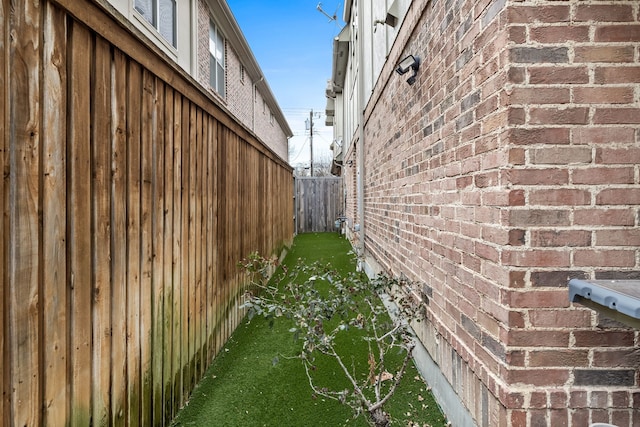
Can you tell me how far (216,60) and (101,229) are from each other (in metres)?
8.47

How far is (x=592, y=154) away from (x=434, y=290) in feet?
4.33

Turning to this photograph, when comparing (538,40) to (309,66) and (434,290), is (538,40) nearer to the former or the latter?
(434,290)

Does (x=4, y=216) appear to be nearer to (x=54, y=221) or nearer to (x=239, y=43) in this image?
(x=54, y=221)

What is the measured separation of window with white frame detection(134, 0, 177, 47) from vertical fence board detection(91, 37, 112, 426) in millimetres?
5053

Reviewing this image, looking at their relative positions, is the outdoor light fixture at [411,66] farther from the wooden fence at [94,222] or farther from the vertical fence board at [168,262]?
the vertical fence board at [168,262]

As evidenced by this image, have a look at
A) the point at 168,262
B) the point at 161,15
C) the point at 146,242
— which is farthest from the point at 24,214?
the point at 161,15

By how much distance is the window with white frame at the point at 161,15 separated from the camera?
5.84 metres

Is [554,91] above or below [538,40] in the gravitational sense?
below

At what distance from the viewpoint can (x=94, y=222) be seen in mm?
1570

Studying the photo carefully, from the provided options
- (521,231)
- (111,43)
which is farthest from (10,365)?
(521,231)

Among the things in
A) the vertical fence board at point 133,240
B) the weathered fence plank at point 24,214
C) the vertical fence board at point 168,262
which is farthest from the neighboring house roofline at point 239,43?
the weathered fence plank at point 24,214

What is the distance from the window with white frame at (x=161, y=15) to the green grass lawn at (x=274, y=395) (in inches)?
213

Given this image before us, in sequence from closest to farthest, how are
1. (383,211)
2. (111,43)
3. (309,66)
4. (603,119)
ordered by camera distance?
(603,119) → (111,43) → (383,211) → (309,66)

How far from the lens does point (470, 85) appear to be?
1.90 m
